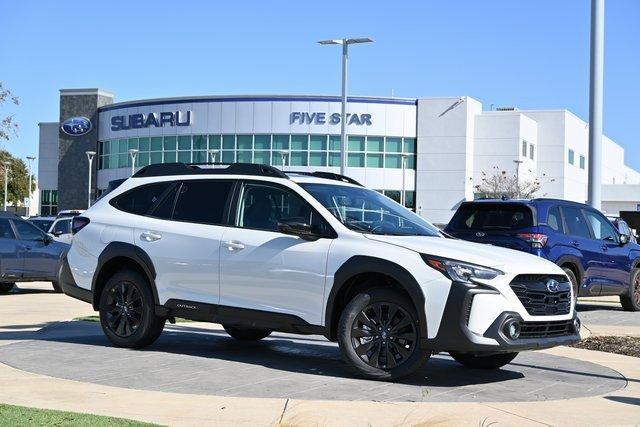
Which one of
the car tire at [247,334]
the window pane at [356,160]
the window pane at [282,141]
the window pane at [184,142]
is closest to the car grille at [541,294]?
the car tire at [247,334]

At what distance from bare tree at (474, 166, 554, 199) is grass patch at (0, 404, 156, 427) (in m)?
56.1

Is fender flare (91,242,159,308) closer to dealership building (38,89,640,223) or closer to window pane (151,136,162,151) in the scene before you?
dealership building (38,89,640,223)

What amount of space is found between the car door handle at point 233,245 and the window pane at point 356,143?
54.5 m

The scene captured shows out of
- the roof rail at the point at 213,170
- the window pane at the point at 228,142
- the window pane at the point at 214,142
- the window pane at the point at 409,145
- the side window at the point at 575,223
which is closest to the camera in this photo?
the roof rail at the point at 213,170

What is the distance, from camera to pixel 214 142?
65125 millimetres

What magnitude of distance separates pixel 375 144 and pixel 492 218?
162ft

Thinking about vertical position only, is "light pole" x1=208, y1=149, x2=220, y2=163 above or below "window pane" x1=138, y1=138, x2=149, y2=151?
below

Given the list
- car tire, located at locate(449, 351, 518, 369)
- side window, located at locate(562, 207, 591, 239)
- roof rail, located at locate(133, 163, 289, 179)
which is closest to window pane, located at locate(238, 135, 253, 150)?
side window, located at locate(562, 207, 591, 239)

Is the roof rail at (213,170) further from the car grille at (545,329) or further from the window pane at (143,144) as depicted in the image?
the window pane at (143,144)

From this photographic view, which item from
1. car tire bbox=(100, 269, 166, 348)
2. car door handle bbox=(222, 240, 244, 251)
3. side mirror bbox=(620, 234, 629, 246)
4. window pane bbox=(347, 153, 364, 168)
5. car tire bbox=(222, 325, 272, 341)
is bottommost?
car tire bbox=(222, 325, 272, 341)

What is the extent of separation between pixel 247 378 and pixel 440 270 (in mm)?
1954

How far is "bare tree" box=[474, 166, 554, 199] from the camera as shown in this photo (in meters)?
62.1

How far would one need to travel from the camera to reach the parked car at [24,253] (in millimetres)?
18406

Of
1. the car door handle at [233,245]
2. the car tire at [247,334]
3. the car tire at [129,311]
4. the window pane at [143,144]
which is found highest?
the window pane at [143,144]
